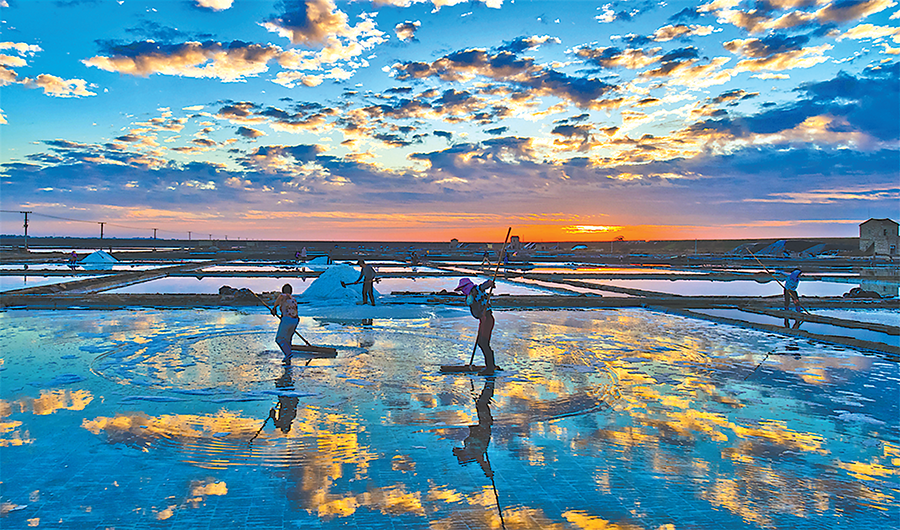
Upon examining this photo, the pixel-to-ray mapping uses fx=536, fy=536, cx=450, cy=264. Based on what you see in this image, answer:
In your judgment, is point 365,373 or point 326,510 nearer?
point 326,510

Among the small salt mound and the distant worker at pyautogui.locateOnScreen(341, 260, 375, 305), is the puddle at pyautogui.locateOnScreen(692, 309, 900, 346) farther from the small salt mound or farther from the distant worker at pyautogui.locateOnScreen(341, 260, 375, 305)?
the small salt mound

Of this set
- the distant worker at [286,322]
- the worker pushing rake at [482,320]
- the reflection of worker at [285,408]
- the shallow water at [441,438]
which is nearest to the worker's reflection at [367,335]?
the shallow water at [441,438]

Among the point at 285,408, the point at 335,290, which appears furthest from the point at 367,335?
the point at 335,290

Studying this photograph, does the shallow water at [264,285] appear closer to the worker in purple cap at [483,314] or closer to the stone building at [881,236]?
the worker in purple cap at [483,314]

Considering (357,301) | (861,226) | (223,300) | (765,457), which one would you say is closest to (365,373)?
(765,457)

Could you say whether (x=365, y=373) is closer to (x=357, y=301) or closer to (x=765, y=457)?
(x=765, y=457)

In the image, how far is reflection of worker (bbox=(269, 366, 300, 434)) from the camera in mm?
7105

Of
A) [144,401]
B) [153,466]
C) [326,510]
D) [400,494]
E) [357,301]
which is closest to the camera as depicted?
[326,510]

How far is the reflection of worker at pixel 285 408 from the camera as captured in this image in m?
7.11

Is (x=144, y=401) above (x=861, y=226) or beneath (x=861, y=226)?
beneath

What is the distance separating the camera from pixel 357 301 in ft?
69.7

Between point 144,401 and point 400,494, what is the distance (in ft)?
16.5

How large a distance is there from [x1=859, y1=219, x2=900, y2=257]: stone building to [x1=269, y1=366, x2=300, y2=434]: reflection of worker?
93.9 meters

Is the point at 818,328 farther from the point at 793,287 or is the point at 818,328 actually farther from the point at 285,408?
the point at 285,408
